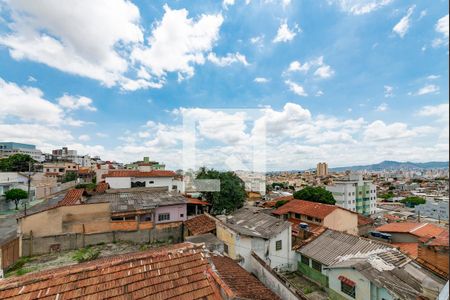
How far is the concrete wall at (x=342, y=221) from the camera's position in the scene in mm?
17578

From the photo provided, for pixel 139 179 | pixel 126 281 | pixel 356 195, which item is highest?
pixel 126 281

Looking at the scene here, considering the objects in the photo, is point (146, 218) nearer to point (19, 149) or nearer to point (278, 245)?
point (278, 245)

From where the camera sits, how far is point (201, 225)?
1288cm

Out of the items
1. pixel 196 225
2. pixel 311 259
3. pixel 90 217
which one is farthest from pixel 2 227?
pixel 311 259

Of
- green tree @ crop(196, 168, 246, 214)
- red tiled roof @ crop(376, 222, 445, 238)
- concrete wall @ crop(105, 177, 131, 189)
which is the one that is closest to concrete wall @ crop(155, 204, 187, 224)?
green tree @ crop(196, 168, 246, 214)

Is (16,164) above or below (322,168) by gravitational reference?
above

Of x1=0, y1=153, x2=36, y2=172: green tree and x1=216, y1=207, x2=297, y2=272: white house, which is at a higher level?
x1=0, y1=153, x2=36, y2=172: green tree

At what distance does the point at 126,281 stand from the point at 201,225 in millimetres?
9671

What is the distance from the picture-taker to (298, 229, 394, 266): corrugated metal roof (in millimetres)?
9539

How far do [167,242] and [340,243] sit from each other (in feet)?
31.5

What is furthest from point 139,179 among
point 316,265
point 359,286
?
point 359,286

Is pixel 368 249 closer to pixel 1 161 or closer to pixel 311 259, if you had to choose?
pixel 311 259

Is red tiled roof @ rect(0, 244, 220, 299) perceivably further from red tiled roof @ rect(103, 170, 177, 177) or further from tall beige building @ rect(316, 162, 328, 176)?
tall beige building @ rect(316, 162, 328, 176)

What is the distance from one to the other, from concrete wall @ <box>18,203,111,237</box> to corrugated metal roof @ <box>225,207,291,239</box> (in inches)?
285
